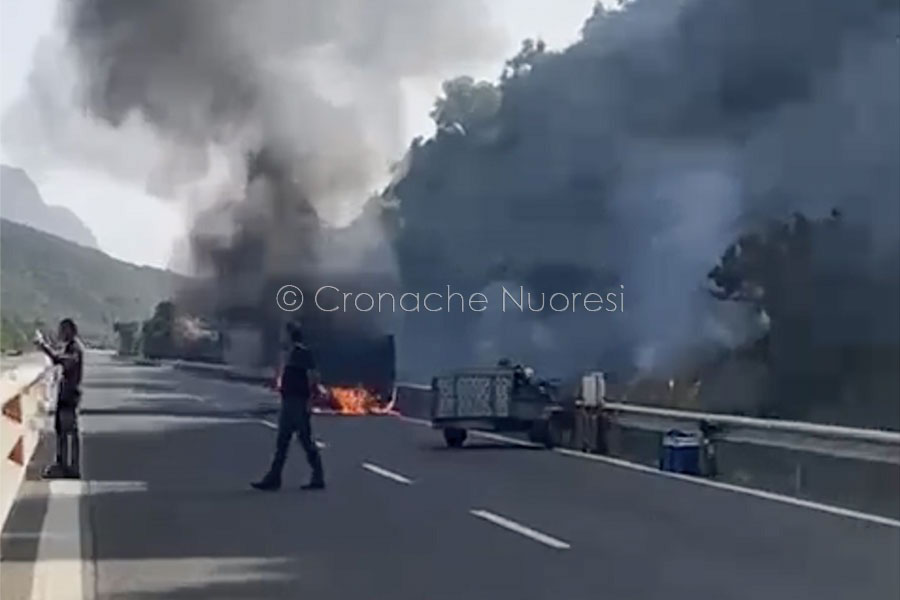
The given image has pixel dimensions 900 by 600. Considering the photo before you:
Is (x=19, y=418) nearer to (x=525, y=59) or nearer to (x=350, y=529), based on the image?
(x=350, y=529)

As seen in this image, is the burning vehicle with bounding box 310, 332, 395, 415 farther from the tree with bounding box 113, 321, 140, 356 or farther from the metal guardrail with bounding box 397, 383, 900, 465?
the tree with bounding box 113, 321, 140, 356

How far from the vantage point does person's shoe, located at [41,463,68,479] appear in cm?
1195

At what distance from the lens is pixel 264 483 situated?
1300cm

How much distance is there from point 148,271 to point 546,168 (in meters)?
7.85

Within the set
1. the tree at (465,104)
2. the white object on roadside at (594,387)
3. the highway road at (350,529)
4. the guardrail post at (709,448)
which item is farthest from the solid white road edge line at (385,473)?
the white object on roadside at (594,387)

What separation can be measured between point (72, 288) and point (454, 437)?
8.88 meters

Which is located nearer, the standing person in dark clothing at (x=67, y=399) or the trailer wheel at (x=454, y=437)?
the standing person in dark clothing at (x=67, y=399)

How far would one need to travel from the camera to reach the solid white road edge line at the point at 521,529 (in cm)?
1097

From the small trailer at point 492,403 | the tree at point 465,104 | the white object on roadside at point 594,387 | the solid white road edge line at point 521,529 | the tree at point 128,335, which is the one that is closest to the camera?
the tree at point 128,335

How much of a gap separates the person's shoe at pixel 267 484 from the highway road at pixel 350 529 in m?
0.07

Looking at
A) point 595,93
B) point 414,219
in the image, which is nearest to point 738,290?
point 595,93

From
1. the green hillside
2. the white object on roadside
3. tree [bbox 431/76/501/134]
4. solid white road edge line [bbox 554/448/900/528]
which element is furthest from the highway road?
the white object on roadside

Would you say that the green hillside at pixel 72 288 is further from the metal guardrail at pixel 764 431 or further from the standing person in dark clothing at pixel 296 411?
the metal guardrail at pixel 764 431

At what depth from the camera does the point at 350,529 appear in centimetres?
1154
